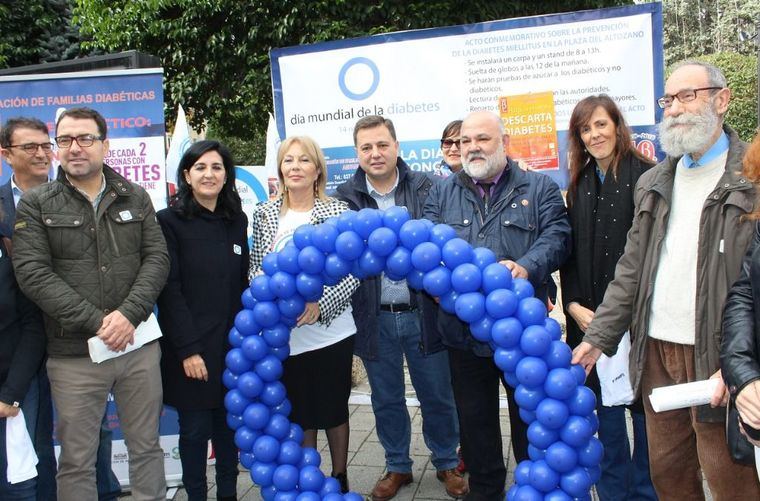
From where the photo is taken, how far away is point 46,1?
511 inches

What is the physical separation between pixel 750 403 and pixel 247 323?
218 cm

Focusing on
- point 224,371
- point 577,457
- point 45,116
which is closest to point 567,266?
point 577,457

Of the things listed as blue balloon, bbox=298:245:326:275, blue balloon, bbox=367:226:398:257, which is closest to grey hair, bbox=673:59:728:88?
blue balloon, bbox=367:226:398:257

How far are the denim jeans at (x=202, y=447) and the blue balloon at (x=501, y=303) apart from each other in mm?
1685

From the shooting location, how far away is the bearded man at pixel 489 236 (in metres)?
3.24

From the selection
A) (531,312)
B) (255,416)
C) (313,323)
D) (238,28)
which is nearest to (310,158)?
(313,323)

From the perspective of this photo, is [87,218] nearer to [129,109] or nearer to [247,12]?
[129,109]

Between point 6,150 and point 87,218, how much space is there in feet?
2.81

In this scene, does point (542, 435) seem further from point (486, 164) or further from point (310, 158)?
point (310, 158)

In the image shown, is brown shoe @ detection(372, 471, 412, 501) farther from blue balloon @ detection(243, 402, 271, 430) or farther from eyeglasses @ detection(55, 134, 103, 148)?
eyeglasses @ detection(55, 134, 103, 148)

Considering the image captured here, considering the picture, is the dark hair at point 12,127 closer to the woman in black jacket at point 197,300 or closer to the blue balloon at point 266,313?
the woman in black jacket at point 197,300

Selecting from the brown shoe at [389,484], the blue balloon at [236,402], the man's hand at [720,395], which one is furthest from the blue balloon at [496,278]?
the brown shoe at [389,484]

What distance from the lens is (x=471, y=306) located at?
2.77 metres

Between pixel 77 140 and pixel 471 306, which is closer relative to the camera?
pixel 471 306
